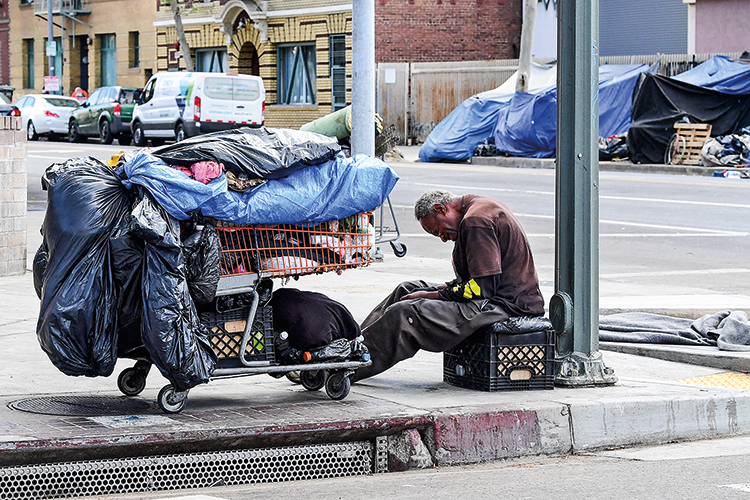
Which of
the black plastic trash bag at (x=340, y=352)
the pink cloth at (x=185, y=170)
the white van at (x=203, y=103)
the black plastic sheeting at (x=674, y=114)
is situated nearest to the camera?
the pink cloth at (x=185, y=170)

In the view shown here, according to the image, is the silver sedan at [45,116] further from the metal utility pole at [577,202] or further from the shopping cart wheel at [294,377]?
the metal utility pole at [577,202]

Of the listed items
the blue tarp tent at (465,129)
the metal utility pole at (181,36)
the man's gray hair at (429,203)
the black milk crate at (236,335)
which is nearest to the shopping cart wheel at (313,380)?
the black milk crate at (236,335)

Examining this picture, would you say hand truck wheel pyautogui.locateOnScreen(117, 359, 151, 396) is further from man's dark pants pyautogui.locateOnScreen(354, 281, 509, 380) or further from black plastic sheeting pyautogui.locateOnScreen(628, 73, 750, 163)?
black plastic sheeting pyautogui.locateOnScreen(628, 73, 750, 163)

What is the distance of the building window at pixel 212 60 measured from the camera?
4388cm

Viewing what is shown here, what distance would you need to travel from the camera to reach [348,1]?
3747cm

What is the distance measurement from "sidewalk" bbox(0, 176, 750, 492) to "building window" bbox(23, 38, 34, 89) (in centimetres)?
4914

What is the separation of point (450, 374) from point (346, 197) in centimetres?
136

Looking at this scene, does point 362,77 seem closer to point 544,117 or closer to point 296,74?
point 544,117

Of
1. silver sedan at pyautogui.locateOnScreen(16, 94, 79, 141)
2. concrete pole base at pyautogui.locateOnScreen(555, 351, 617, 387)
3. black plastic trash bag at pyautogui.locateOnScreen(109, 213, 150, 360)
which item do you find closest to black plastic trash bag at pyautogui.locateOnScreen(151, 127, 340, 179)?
black plastic trash bag at pyautogui.locateOnScreen(109, 213, 150, 360)

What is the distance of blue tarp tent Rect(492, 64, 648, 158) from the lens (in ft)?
94.7

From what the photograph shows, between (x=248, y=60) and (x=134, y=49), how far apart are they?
7.54 m

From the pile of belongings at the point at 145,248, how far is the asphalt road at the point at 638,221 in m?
5.76

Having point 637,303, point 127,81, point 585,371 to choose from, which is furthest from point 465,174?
point 127,81

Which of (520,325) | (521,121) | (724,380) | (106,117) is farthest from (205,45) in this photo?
(520,325)
